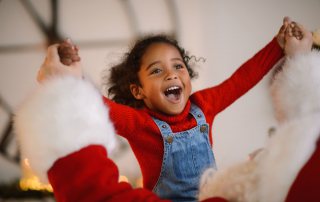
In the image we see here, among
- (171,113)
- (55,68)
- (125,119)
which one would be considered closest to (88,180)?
(55,68)

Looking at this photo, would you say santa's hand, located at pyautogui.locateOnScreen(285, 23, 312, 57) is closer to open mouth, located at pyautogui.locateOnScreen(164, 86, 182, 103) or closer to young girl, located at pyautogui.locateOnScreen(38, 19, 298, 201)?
young girl, located at pyautogui.locateOnScreen(38, 19, 298, 201)

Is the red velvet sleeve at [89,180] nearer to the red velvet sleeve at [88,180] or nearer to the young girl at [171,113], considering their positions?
the red velvet sleeve at [88,180]

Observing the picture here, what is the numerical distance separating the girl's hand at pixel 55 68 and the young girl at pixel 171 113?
0.63 feet

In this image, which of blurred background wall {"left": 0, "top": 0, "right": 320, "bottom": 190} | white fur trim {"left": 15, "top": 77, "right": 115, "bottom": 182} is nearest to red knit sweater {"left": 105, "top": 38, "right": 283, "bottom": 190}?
white fur trim {"left": 15, "top": 77, "right": 115, "bottom": 182}

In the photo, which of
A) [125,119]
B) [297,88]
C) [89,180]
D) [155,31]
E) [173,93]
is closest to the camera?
[89,180]

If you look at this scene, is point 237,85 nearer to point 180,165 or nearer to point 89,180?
point 180,165

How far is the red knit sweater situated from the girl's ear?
7 centimetres

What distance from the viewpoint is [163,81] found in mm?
715

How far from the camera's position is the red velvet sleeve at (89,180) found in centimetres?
30

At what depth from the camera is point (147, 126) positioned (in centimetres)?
67

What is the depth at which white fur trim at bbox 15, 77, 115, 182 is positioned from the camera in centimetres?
32

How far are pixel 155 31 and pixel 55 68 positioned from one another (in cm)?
127

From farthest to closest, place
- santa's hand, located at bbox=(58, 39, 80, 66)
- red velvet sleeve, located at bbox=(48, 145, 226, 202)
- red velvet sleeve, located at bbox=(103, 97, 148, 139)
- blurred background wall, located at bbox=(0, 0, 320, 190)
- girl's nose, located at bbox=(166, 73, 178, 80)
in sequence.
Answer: blurred background wall, located at bbox=(0, 0, 320, 190) → girl's nose, located at bbox=(166, 73, 178, 80) → red velvet sleeve, located at bbox=(103, 97, 148, 139) → santa's hand, located at bbox=(58, 39, 80, 66) → red velvet sleeve, located at bbox=(48, 145, 226, 202)

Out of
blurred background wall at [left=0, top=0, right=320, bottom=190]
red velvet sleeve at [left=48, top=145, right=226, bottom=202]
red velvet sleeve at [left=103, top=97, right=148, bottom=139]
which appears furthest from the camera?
blurred background wall at [left=0, top=0, right=320, bottom=190]
